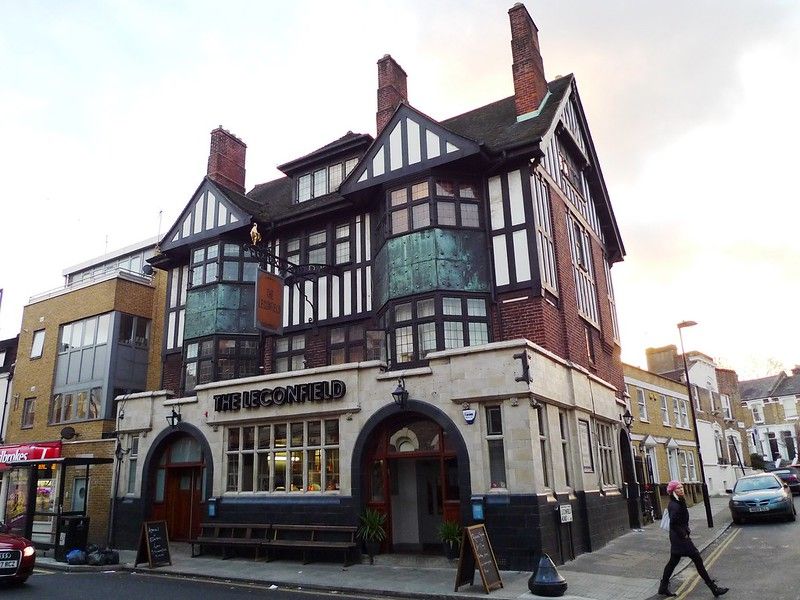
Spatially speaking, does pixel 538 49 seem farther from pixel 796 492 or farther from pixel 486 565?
pixel 796 492

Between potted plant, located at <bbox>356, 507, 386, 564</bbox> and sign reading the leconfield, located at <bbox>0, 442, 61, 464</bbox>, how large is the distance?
→ 41.3 feet

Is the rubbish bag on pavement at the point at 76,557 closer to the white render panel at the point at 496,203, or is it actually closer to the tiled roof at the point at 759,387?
the white render panel at the point at 496,203

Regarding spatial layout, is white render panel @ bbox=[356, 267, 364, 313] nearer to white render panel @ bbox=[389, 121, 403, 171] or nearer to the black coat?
white render panel @ bbox=[389, 121, 403, 171]

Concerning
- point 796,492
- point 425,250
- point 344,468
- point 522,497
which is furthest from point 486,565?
point 796,492

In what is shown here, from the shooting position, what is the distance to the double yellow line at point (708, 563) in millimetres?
10305

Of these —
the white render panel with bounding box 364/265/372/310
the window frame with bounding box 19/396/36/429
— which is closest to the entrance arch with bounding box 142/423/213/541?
the white render panel with bounding box 364/265/372/310

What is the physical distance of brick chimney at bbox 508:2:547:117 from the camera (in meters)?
19.0

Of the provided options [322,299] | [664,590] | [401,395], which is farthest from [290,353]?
[664,590]

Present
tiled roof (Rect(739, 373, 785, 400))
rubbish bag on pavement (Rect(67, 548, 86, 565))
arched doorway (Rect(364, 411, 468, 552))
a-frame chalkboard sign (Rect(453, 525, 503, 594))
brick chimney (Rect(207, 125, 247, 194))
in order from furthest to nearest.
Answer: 1. tiled roof (Rect(739, 373, 785, 400))
2. brick chimney (Rect(207, 125, 247, 194))
3. rubbish bag on pavement (Rect(67, 548, 86, 565))
4. arched doorway (Rect(364, 411, 468, 552))
5. a-frame chalkboard sign (Rect(453, 525, 503, 594))

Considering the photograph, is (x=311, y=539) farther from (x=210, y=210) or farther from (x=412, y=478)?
(x=210, y=210)

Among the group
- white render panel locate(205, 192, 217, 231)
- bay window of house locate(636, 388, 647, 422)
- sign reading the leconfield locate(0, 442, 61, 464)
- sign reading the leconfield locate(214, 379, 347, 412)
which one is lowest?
sign reading the leconfield locate(0, 442, 61, 464)

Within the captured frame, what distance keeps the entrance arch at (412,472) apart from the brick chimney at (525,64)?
10.6 meters

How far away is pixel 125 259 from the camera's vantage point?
31.8 meters

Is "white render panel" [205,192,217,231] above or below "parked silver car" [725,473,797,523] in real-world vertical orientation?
above
